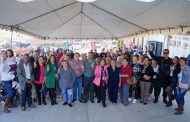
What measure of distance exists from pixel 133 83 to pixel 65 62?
6.64 ft

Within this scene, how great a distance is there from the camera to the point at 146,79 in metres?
6.28

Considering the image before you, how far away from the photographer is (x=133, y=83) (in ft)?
20.9

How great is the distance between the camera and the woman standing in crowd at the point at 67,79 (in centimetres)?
599

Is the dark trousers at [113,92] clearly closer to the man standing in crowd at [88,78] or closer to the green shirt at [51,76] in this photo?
the man standing in crowd at [88,78]

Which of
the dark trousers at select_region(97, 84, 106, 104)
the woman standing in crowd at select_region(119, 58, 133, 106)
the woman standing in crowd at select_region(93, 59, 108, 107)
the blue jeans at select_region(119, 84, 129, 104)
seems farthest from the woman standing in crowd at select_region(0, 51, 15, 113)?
the blue jeans at select_region(119, 84, 129, 104)

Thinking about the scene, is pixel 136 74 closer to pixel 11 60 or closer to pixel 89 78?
pixel 89 78

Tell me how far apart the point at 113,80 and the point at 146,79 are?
0.94 metres

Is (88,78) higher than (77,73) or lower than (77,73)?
lower

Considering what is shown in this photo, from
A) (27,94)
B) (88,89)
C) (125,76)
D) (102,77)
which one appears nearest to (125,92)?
(125,76)

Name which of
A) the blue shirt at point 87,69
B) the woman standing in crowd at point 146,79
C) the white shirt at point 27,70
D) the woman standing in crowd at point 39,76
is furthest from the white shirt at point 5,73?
the woman standing in crowd at point 146,79

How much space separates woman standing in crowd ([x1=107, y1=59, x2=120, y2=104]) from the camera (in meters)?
6.17

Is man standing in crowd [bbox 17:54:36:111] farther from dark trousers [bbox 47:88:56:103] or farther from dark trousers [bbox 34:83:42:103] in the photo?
dark trousers [bbox 47:88:56:103]

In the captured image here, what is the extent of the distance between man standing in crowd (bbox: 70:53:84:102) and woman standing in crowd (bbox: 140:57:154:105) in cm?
176

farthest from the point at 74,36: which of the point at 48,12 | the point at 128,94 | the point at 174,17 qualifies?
the point at 174,17
